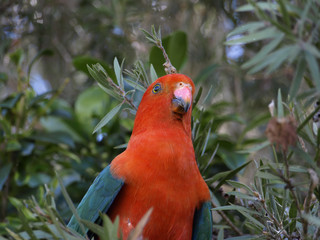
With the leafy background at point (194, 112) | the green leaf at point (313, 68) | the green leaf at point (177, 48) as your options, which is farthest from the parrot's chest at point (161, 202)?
the green leaf at point (177, 48)

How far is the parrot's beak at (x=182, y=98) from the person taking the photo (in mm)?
2092

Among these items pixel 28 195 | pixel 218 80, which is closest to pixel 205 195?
pixel 28 195

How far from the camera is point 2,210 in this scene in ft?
9.30

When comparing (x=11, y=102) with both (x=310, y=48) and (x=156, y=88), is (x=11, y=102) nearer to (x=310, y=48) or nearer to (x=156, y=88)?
(x=156, y=88)

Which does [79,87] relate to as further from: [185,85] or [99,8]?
[185,85]

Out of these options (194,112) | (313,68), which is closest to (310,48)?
(313,68)

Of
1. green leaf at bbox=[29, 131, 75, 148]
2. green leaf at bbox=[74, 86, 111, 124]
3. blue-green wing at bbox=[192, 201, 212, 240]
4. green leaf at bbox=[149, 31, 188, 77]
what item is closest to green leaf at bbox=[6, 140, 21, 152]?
green leaf at bbox=[29, 131, 75, 148]

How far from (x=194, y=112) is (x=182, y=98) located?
19.1 inches

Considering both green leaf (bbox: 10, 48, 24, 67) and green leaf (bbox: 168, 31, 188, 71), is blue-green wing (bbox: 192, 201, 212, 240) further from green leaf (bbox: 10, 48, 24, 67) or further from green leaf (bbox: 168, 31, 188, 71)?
green leaf (bbox: 10, 48, 24, 67)

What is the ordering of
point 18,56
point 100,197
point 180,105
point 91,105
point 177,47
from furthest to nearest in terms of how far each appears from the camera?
→ point 91,105 → point 18,56 → point 177,47 → point 180,105 → point 100,197

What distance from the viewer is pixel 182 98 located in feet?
6.90

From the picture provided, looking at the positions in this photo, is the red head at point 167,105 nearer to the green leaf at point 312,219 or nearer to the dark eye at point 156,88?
the dark eye at point 156,88

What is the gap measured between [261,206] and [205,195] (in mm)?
431

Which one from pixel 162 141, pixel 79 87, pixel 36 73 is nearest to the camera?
pixel 162 141
